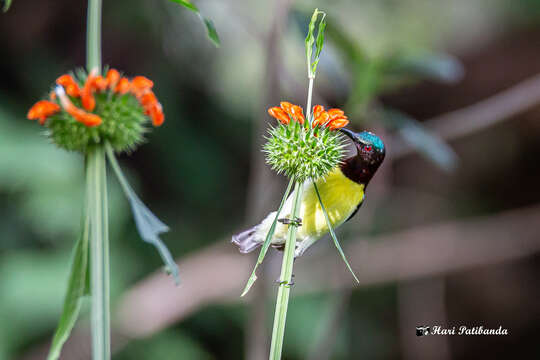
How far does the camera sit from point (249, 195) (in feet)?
7.54

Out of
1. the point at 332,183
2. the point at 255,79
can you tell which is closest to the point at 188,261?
the point at 255,79

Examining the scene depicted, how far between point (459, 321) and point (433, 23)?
2.16m

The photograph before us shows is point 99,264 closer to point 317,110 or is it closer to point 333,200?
point 317,110

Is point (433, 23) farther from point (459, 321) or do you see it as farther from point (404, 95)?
point (459, 321)

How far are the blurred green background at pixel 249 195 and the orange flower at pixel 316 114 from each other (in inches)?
55.5

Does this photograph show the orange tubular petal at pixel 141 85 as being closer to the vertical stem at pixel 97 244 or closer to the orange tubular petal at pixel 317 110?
the vertical stem at pixel 97 244

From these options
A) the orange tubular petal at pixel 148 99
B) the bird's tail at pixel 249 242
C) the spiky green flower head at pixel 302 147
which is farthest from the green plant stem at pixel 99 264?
the bird's tail at pixel 249 242

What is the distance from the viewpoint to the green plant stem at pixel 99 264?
46 centimetres

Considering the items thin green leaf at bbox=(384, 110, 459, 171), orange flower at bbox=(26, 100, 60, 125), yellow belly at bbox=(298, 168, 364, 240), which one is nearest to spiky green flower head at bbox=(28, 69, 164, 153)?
orange flower at bbox=(26, 100, 60, 125)

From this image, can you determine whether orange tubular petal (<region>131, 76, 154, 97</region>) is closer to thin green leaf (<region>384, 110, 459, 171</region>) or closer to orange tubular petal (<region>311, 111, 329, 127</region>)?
orange tubular petal (<region>311, 111, 329, 127</region>)

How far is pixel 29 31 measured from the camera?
10.8 feet

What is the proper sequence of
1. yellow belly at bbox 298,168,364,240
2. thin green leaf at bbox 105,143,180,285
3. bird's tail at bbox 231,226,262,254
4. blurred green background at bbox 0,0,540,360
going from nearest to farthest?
thin green leaf at bbox 105,143,180,285
bird's tail at bbox 231,226,262,254
yellow belly at bbox 298,168,364,240
blurred green background at bbox 0,0,540,360

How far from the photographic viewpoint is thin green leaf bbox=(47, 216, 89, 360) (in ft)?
1.78

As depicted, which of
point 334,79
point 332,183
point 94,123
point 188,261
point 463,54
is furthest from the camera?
point 463,54
